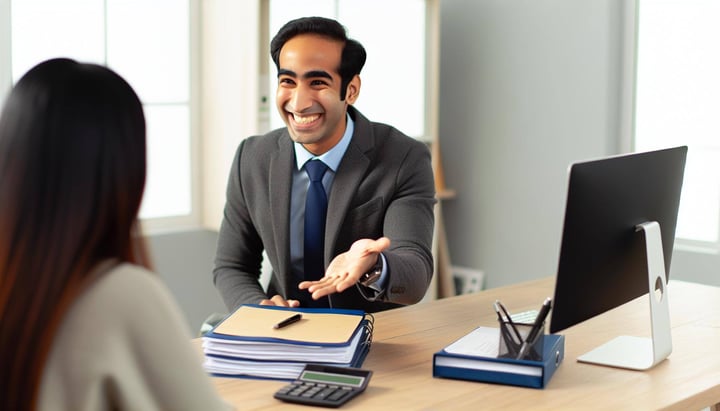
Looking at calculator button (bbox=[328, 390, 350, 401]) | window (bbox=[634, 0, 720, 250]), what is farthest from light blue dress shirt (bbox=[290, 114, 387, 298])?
window (bbox=[634, 0, 720, 250])

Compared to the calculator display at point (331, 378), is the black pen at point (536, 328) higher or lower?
higher

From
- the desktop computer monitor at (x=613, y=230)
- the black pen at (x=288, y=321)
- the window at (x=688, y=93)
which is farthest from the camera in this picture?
the window at (x=688, y=93)

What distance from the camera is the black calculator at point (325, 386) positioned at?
1.66 meters

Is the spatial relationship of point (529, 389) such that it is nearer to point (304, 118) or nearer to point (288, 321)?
point (288, 321)

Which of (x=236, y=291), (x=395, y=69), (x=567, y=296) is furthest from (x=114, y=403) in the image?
(x=395, y=69)

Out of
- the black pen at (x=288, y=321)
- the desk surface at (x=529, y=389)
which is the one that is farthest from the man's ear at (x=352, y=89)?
the black pen at (x=288, y=321)

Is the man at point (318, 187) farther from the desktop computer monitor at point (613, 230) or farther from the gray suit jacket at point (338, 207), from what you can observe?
the desktop computer monitor at point (613, 230)

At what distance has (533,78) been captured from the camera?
4598mm

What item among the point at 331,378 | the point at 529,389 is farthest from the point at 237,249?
the point at 529,389

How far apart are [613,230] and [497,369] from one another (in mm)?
357

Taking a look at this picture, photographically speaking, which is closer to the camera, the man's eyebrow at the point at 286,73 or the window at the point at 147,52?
the man's eyebrow at the point at 286,73

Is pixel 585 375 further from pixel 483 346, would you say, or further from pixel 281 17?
pixel 281 17

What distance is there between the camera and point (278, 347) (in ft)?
5.99

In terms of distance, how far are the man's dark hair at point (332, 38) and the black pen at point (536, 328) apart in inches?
36.4
